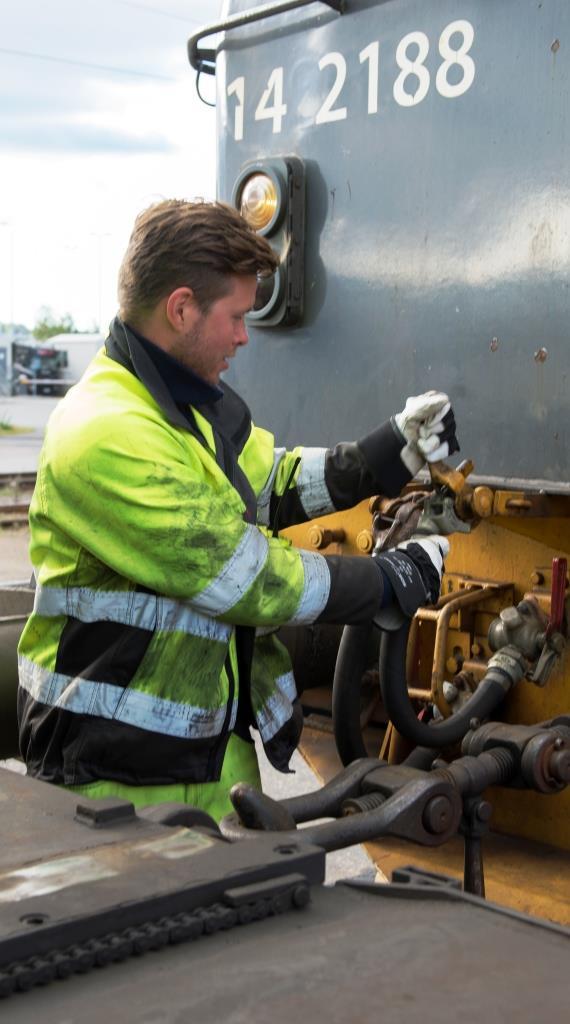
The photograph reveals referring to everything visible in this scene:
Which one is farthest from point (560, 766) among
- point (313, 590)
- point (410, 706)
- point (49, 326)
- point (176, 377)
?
point (49, 326)

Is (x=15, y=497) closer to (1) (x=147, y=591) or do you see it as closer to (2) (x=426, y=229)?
(2) (x=426, y=229)

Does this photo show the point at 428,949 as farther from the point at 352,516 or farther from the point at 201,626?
the point at 352,516

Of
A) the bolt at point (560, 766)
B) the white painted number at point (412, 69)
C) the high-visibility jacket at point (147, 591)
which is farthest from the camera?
the white painted number at point (412, 69)

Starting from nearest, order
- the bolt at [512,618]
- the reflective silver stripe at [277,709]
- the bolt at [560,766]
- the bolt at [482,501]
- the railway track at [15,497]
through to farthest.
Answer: the reflective silver stripe at [277,709]
the bolt at [560,766]
the bolt at [482,501]
the bolt at [512,618]
the railway track at [15,497]

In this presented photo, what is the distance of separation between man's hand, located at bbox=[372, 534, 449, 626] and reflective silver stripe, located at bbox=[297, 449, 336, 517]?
1.05 feet

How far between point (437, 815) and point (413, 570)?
409 millimetres

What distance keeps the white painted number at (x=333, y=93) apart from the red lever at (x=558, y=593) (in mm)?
1130

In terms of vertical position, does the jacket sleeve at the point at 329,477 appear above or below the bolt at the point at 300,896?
above

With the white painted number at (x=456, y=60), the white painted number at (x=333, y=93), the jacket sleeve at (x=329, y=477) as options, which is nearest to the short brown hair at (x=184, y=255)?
the jacket sleeve at (x=329, y=477)

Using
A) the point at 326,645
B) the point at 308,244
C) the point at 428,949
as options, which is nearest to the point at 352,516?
the point at 326,645

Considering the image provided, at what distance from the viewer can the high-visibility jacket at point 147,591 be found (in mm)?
1869

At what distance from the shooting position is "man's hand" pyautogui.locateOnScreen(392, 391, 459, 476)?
236 centimetres

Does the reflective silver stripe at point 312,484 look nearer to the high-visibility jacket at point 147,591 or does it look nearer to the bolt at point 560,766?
the high-visibility jacket at point 147,591

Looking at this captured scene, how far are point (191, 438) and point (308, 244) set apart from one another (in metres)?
1.03
